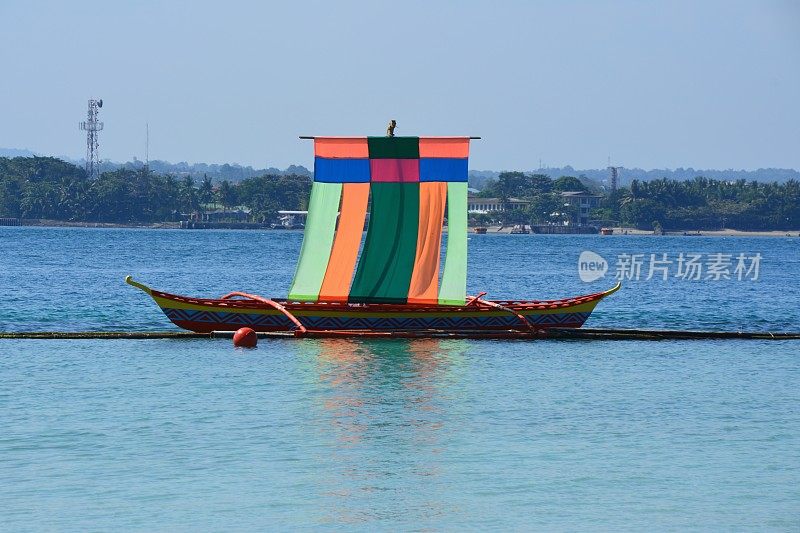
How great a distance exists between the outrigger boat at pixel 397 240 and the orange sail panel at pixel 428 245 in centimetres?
4

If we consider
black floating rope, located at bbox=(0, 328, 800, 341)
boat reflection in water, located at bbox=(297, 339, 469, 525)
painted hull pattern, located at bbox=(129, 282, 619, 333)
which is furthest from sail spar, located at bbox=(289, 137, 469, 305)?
boat reflection in water, located at bbox=(297, 339, 469, 525)

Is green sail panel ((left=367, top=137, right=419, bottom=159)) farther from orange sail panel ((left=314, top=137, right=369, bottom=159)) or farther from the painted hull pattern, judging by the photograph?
the painted hull pattern

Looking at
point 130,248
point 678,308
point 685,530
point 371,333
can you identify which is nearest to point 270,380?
point 371,333

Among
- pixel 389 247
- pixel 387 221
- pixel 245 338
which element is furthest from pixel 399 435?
pixel 387 221

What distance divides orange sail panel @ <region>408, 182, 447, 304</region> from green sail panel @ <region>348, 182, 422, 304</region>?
A: 0.61ft

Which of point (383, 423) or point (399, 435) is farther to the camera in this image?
point (383, 423)

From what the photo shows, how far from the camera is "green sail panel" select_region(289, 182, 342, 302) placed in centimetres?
4878

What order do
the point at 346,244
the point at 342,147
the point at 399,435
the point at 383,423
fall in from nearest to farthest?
the point at 399,435 → the point at 383,423 → the point at 342,147 → the point at 346,244

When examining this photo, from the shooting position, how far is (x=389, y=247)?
49.2 meters

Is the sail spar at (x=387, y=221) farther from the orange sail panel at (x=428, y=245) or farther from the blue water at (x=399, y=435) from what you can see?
the blue water at (x=399, y=435)

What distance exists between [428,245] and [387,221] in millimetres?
1732

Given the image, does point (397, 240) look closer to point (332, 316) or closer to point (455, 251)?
point (455, 251)

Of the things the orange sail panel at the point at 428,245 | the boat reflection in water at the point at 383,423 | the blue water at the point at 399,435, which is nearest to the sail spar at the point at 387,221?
the orange sail panel at the point at 428,245

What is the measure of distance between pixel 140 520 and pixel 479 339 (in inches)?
1051
